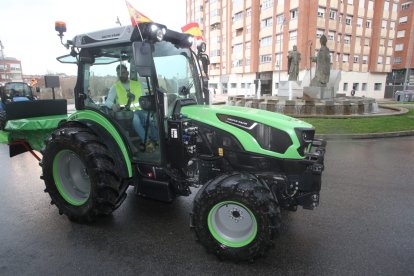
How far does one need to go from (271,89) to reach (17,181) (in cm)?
3790

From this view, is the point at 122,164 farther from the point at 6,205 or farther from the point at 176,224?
the point at 6,205

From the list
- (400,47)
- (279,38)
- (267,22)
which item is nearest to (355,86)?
(279,38)

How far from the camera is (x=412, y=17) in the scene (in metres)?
48.2

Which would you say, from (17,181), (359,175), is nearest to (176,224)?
(17,181)

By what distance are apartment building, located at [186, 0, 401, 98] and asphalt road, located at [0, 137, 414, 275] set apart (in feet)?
105

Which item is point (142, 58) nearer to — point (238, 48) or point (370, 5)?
point (238, 48)

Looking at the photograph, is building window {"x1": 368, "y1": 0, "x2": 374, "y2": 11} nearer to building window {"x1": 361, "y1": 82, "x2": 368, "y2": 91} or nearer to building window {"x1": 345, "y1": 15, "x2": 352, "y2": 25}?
building window {"x1": 345, "y1": 15, "x2": 352, "y2": 25}

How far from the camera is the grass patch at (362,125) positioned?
398 inches

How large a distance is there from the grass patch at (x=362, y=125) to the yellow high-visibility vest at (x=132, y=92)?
24.8ft

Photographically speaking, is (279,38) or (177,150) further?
(279,38)

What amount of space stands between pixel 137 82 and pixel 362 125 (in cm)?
1023

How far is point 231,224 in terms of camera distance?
10.1 ft

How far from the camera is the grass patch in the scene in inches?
398

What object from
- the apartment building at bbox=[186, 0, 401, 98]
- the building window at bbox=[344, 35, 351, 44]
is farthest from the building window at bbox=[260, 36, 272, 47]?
the building window at bbox=[344, 35, 351, 44]
